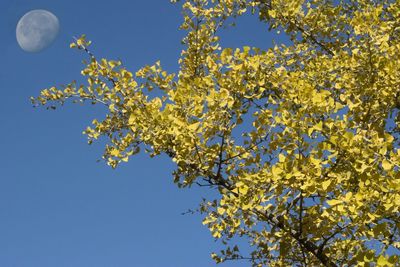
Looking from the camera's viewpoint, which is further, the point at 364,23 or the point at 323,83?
the point at 323,83

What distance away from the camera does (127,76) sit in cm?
470

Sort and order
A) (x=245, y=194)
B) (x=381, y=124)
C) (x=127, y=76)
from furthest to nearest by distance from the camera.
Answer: (x=381, y=124) → (x=127, y=76) → (x=245, y=194)

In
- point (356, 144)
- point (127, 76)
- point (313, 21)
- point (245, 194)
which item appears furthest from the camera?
point (313, 21)

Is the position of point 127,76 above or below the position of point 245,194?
above

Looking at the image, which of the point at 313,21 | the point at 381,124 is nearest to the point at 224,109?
the point at 381,124

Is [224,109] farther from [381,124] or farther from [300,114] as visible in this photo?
[381,124]

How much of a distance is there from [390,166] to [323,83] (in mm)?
2240

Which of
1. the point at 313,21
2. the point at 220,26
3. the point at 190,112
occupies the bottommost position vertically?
the point at 190,112

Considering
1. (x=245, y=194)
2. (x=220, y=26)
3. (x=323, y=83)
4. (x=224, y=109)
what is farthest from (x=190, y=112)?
(x=220, y=26)

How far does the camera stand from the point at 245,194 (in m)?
3.78

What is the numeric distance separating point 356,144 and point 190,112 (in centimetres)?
139

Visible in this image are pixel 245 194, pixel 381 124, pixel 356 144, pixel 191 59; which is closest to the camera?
pixel 356 144

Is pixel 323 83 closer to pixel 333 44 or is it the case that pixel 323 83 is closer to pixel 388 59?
pixel 388 59

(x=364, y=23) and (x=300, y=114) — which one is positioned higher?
(x=364, y=23)
